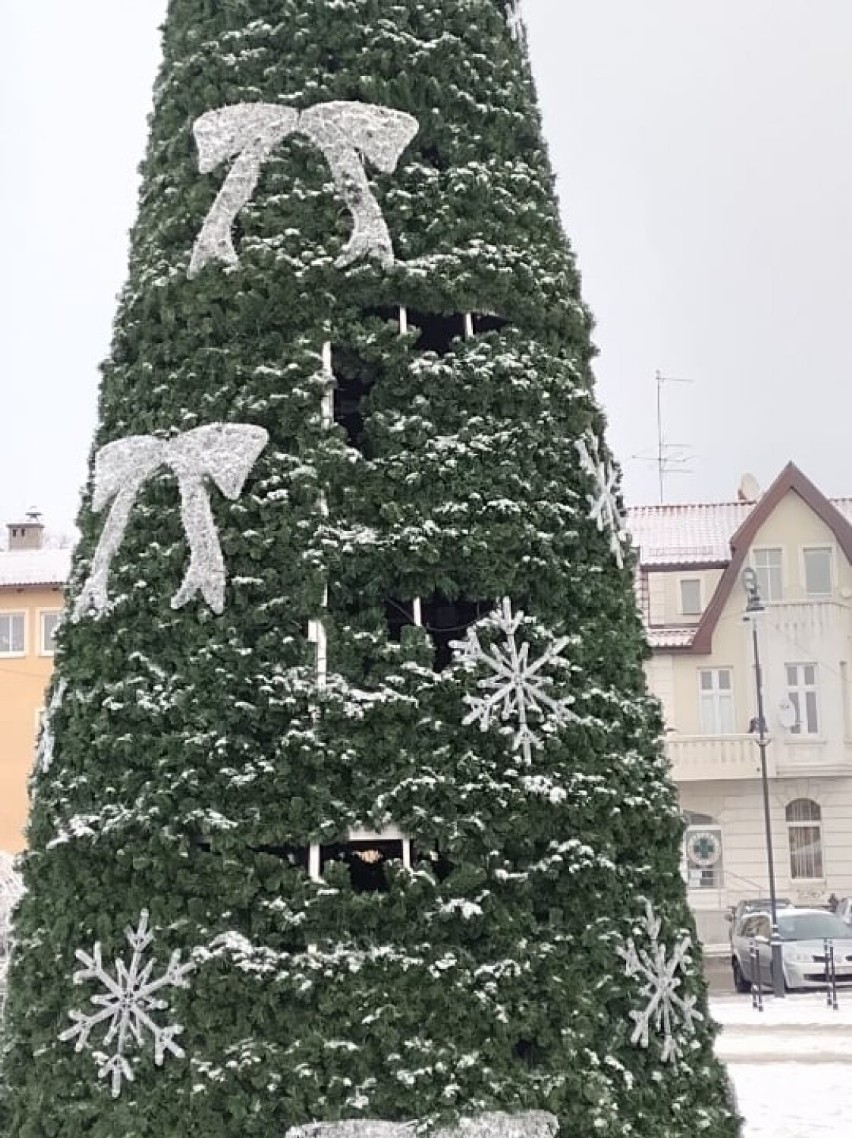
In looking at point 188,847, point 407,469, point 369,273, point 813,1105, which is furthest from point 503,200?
point 813,1105

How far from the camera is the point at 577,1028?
Result: 20.0 ft

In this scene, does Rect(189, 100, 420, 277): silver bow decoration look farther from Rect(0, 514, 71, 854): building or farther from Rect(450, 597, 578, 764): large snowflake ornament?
Rect(0, 514, 71, 854): building

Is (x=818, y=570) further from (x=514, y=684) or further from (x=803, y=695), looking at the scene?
(x=514, y=684)

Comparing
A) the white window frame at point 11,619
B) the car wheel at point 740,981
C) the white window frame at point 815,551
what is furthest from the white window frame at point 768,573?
the white window frame at point 11,619

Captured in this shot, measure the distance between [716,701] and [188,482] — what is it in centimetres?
3131

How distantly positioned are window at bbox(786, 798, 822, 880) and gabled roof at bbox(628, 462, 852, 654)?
4265 mm

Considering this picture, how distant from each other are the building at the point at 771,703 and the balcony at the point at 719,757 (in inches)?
0.9

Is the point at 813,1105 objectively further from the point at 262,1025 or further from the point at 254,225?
the point at 254,225

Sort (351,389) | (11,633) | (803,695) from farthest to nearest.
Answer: (11,633) → (803,695) → (351,389)

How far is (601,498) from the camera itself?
7008 mm

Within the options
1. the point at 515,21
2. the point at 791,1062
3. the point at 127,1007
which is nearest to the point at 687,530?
the point at 791,1062

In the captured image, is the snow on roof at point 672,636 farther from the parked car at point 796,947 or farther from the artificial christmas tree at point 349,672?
the artificial christmas tree at point 349,672

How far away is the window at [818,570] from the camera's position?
36.2 metres

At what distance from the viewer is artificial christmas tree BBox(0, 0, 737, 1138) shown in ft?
19.6
